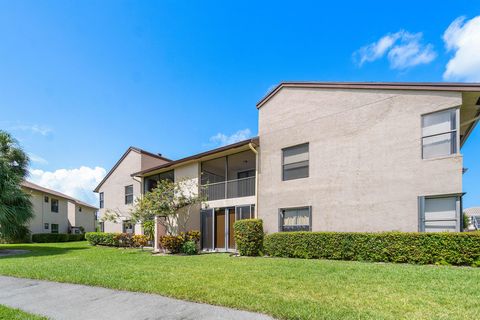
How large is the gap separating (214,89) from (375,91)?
30.4 feet

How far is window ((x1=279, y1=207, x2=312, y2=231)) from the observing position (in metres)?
12.7

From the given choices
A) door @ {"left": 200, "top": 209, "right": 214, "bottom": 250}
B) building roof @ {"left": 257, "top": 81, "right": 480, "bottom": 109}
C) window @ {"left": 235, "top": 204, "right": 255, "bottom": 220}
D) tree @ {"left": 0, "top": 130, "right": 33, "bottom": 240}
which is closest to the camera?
building roof @ {"left": 257, "top": 81, "right": 480, "bottom": 109}

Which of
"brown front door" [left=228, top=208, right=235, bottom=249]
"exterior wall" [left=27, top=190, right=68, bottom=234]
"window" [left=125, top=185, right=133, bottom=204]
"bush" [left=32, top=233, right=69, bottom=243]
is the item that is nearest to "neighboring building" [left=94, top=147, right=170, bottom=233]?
"window" [left=125, top=185, right=133, bottom=204]

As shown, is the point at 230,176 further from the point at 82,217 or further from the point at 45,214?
the point at 82,217

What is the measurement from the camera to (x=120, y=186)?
24.8 metres

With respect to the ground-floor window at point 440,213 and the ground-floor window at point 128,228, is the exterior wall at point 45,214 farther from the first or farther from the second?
the ground-floor window at point 440,213

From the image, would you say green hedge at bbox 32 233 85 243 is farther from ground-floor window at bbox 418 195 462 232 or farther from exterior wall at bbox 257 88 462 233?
ground-floor window at bbox 418 195 462 232

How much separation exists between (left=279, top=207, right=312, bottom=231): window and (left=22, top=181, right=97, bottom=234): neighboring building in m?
29.5

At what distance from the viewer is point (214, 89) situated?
56.4ft

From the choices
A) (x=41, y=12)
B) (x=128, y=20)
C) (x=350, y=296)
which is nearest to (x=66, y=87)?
(x=41, y=12)

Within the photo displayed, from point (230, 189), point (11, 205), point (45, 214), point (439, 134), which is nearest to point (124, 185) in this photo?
point (11, 205)

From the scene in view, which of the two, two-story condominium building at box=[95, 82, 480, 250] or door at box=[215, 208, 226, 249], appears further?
door at box=[215, 208, 226, 249]

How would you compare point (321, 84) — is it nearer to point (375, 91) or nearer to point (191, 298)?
point (375, 91)

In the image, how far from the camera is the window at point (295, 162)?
13305 mm
